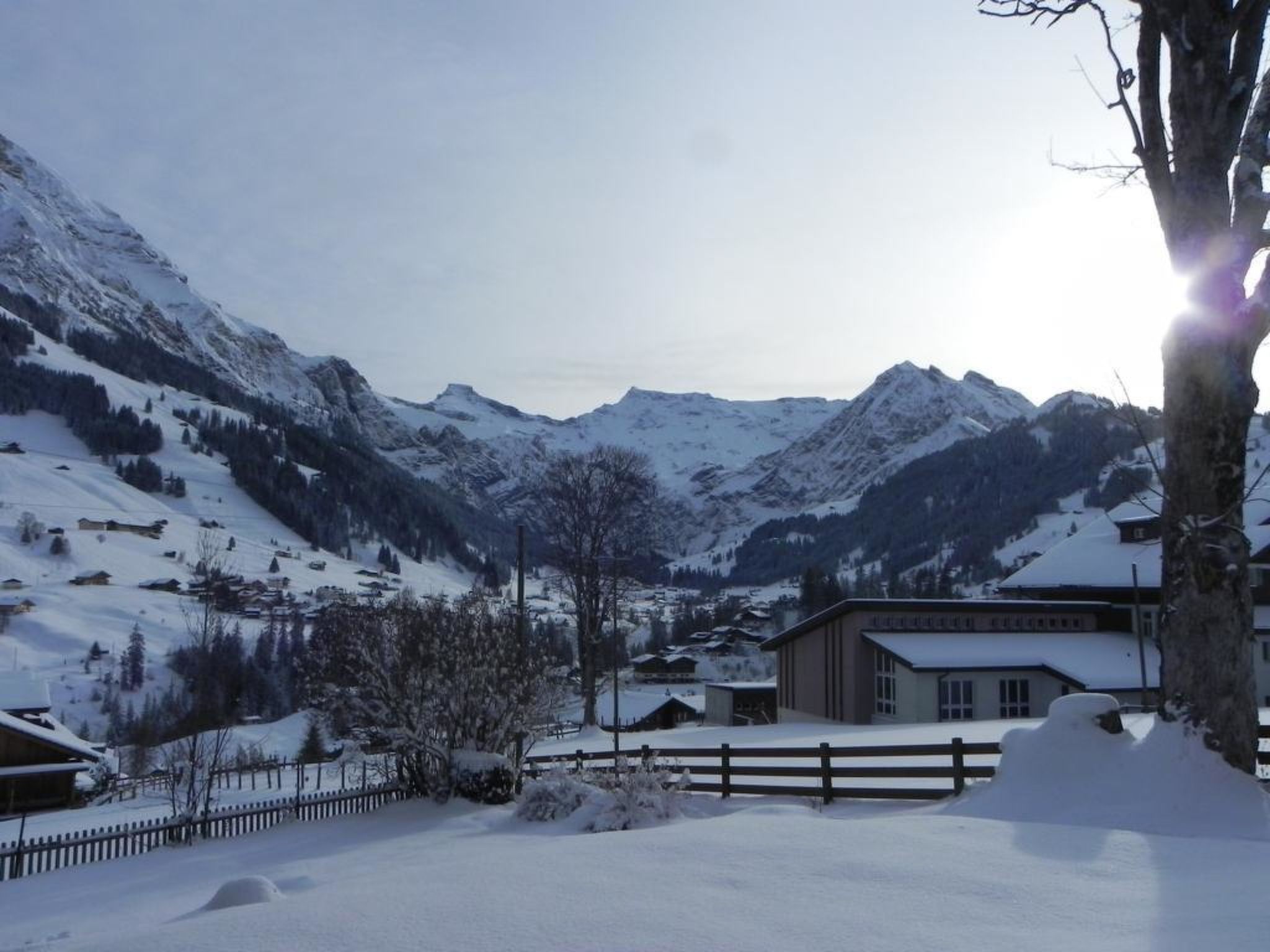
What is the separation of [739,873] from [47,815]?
3569 centimetres

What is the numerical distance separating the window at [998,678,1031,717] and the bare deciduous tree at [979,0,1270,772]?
81.8ft

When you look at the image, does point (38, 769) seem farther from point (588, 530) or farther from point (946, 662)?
point (946, 662)

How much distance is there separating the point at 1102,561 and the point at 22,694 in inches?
1841

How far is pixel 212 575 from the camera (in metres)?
22.4

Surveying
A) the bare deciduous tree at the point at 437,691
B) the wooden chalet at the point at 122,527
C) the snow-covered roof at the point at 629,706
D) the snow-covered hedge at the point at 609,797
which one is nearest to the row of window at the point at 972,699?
the bare deciduous tree at the point at 437,691

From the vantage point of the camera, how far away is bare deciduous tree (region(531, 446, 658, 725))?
3975cm

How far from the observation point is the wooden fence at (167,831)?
637 inches

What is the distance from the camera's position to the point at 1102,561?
44.4 meters

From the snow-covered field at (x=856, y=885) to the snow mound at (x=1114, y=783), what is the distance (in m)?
0.02

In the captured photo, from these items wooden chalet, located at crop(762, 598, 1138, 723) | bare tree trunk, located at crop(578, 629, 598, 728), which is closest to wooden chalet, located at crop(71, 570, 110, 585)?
bare tree trunk, located at crop(578, 629, 598, 728)

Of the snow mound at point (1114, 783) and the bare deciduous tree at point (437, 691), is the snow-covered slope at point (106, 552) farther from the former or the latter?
the snow mound at point (1114, 783)

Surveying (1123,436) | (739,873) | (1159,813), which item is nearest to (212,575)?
(739,873)

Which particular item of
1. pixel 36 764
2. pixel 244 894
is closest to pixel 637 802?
pixel 244 894

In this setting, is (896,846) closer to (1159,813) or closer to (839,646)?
(1159,813)
